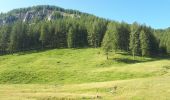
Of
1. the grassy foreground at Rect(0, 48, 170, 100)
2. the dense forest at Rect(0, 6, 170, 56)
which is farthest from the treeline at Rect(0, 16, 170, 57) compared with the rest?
the grassy foreground at Rect(0, 48, 170, 100)

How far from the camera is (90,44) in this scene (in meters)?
151

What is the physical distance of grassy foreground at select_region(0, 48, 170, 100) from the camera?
43188 millimetres

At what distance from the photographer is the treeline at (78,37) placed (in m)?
135

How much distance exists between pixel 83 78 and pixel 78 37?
8072cm

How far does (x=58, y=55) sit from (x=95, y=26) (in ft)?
106

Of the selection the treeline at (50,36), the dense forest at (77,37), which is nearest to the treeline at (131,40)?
the dense forest at (77,37)

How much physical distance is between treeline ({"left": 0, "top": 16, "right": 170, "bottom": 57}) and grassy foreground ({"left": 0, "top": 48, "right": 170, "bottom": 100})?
41.2 feet

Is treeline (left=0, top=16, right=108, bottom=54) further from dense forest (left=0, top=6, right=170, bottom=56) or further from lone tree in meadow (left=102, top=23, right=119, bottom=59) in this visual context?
lone tree in meadow (left=102, top=23, right=119, bottom=59)

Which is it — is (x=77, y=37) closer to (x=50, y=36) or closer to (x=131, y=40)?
(x=50, y=36)

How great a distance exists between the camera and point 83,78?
81.1 meters

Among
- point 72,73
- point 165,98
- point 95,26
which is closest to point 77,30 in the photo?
point 95,26

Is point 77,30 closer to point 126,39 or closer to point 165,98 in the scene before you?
point 126,39

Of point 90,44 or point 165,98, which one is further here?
point 90,44

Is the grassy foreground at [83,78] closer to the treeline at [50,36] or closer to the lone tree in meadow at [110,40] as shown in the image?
the lone tree in meadow at [110,40]
